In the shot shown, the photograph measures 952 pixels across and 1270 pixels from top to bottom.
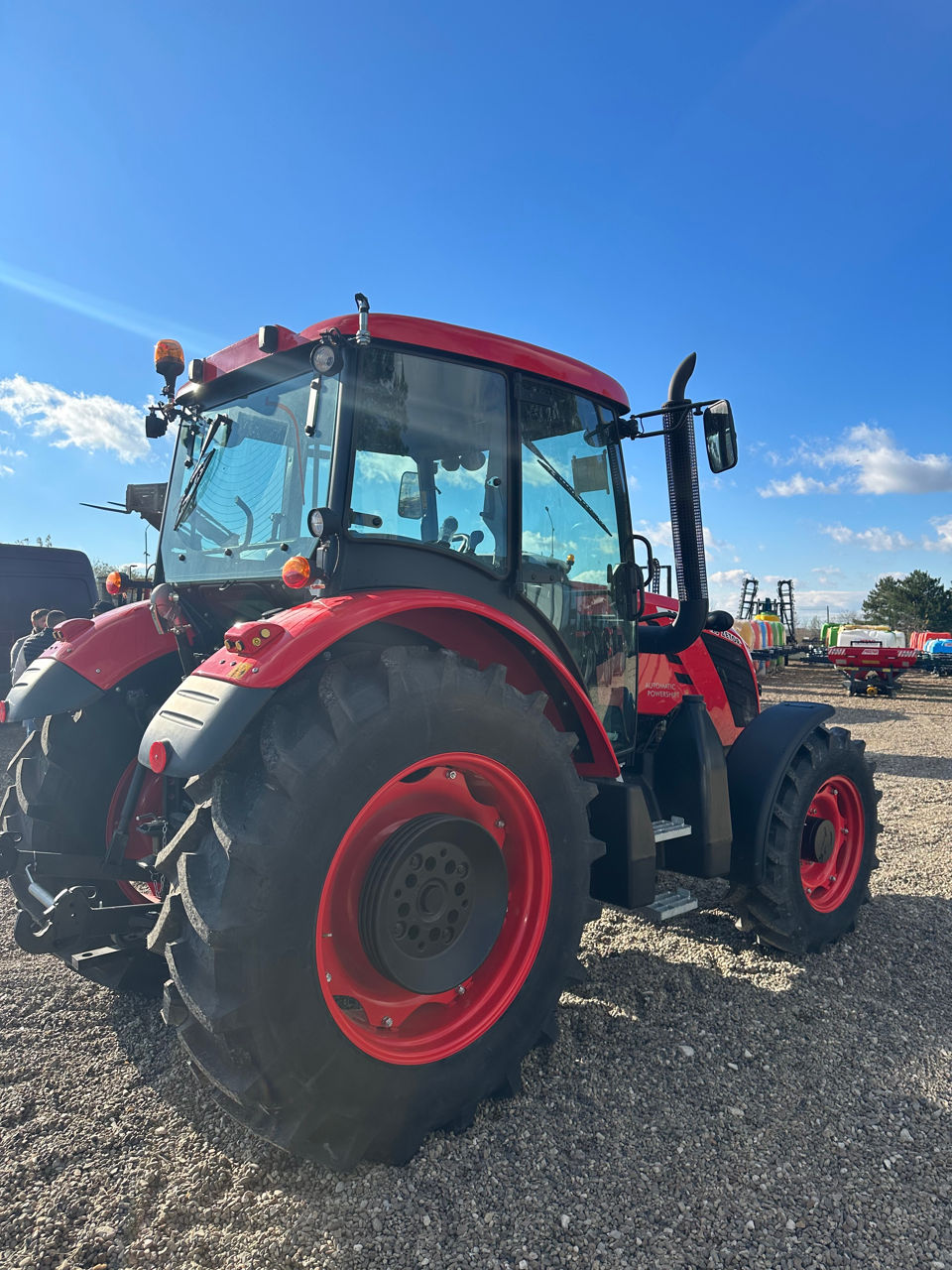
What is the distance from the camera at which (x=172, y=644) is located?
10.7 feet

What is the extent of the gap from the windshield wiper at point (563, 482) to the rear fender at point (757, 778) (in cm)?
128

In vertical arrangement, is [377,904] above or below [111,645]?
below

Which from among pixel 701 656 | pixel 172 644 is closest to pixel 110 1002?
pixel 172 644

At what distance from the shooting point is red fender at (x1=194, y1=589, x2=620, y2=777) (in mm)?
2055

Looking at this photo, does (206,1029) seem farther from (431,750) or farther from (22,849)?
(22,849)

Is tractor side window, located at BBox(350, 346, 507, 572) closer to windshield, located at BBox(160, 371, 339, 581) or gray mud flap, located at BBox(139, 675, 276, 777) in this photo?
windshield, located at BBox(160, 371, 339, 581)

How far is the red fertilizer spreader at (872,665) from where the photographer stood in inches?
703

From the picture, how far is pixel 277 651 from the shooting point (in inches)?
80.7

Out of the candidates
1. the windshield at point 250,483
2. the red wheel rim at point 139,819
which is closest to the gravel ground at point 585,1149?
the red wheel rim at point 139,819

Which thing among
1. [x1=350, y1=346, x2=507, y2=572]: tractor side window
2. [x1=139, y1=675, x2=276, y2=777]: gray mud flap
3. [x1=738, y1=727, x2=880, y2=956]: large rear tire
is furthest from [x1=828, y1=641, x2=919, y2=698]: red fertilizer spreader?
[x1=139, y1=675, x2=276, y2=777]: gray mud flap

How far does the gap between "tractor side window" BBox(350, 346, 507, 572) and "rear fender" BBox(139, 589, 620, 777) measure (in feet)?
0.91

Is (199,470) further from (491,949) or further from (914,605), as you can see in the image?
(914,605)

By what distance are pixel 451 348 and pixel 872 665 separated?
712 inches

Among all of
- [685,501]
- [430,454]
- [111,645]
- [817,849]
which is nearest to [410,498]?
[430,454]
